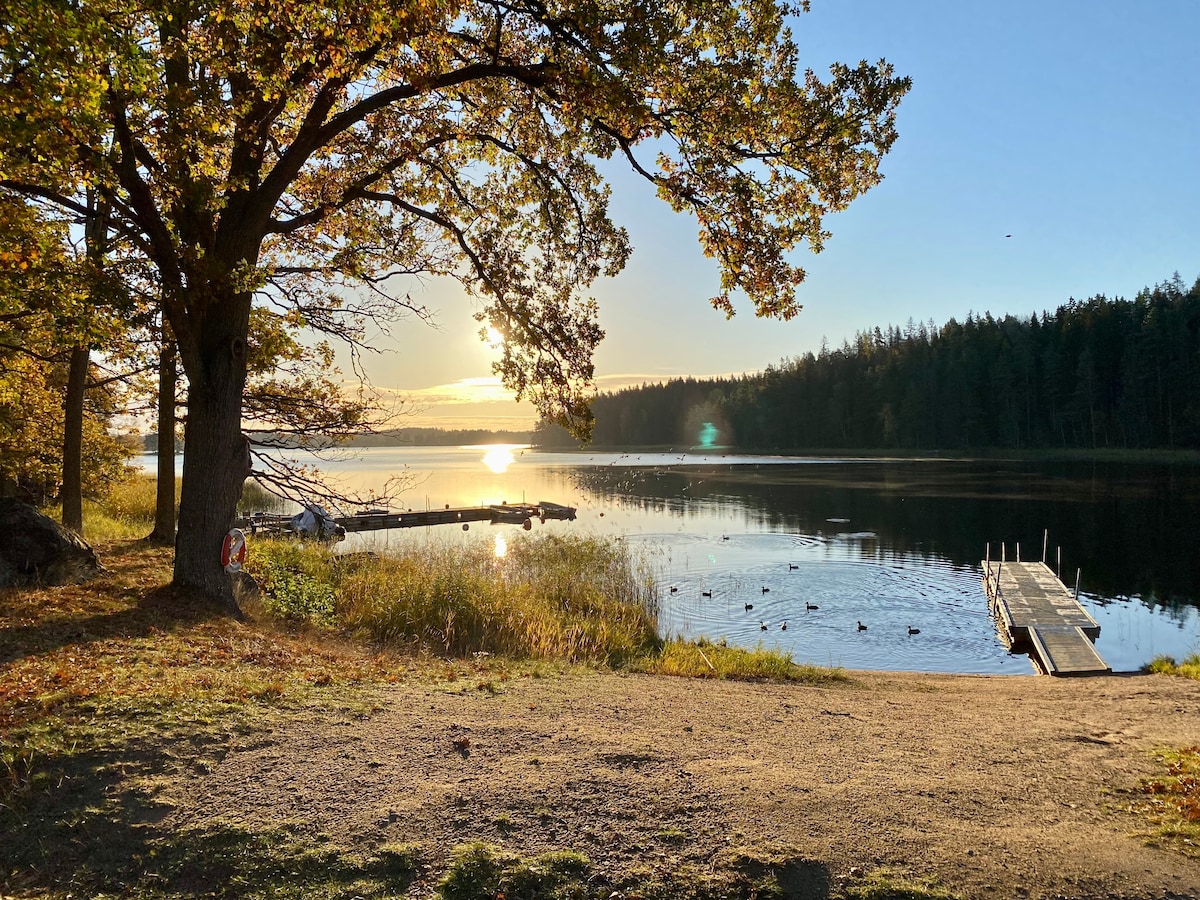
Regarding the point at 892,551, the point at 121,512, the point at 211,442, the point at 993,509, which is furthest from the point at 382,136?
the point at 993,509

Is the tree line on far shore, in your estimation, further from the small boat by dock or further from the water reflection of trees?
the small boat by dock

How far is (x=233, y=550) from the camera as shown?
30.5ft

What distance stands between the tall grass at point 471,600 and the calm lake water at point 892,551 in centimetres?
218

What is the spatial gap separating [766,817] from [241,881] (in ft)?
9.18

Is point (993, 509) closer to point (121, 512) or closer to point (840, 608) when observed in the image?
point (840, 608)

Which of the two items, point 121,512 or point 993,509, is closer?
point 121,512

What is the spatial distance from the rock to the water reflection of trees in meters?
24.2

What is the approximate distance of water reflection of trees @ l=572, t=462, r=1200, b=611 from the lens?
24875 mm

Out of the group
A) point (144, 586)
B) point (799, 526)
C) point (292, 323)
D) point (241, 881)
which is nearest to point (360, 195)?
point (292, 323)

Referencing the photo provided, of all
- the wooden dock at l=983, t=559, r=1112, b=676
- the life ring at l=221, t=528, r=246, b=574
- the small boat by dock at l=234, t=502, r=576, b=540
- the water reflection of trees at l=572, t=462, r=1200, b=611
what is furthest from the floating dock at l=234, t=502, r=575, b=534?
the wooden dock at l=983, t=559, r=1112, b=676

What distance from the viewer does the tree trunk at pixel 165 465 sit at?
14.4 m

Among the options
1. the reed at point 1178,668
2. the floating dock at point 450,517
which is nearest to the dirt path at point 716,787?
the reed at point 1178,668

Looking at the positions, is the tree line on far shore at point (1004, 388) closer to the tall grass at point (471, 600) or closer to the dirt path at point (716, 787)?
the tall grass at point (471, 600)

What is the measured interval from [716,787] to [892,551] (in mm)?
24937
